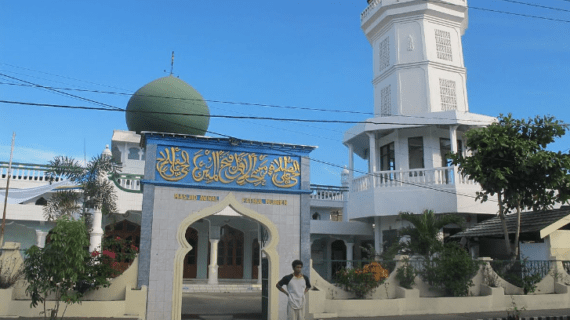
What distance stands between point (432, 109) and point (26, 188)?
667 inches

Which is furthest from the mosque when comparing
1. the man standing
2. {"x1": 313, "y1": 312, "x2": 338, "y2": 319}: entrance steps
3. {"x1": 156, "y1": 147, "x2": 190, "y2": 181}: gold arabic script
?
the man standing

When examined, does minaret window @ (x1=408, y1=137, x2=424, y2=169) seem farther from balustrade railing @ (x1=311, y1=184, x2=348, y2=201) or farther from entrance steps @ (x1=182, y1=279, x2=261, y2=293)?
entrance steps @ (x1=182, y1=279, x2=261, y2=293)

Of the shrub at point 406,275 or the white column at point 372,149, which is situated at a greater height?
the white column at point 372,149

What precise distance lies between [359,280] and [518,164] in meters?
5.63

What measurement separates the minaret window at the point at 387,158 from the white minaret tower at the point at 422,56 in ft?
4.38

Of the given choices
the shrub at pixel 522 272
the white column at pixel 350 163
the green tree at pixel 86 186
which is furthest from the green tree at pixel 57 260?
the white column at pixel 350 163

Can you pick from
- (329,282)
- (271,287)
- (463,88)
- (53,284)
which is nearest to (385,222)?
(463,88)

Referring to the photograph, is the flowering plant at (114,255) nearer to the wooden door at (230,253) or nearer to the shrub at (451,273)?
the shrub at (451,273)

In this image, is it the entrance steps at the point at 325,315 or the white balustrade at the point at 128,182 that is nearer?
the entrance steps at the point at 325,315

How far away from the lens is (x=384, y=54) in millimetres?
20828

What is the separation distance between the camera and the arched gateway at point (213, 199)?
10149mm

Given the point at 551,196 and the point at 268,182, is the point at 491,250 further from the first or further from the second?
the point at 268,182

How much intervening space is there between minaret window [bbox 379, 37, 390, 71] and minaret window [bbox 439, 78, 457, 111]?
7.63 ft

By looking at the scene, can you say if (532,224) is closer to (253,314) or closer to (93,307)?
(253,314)
